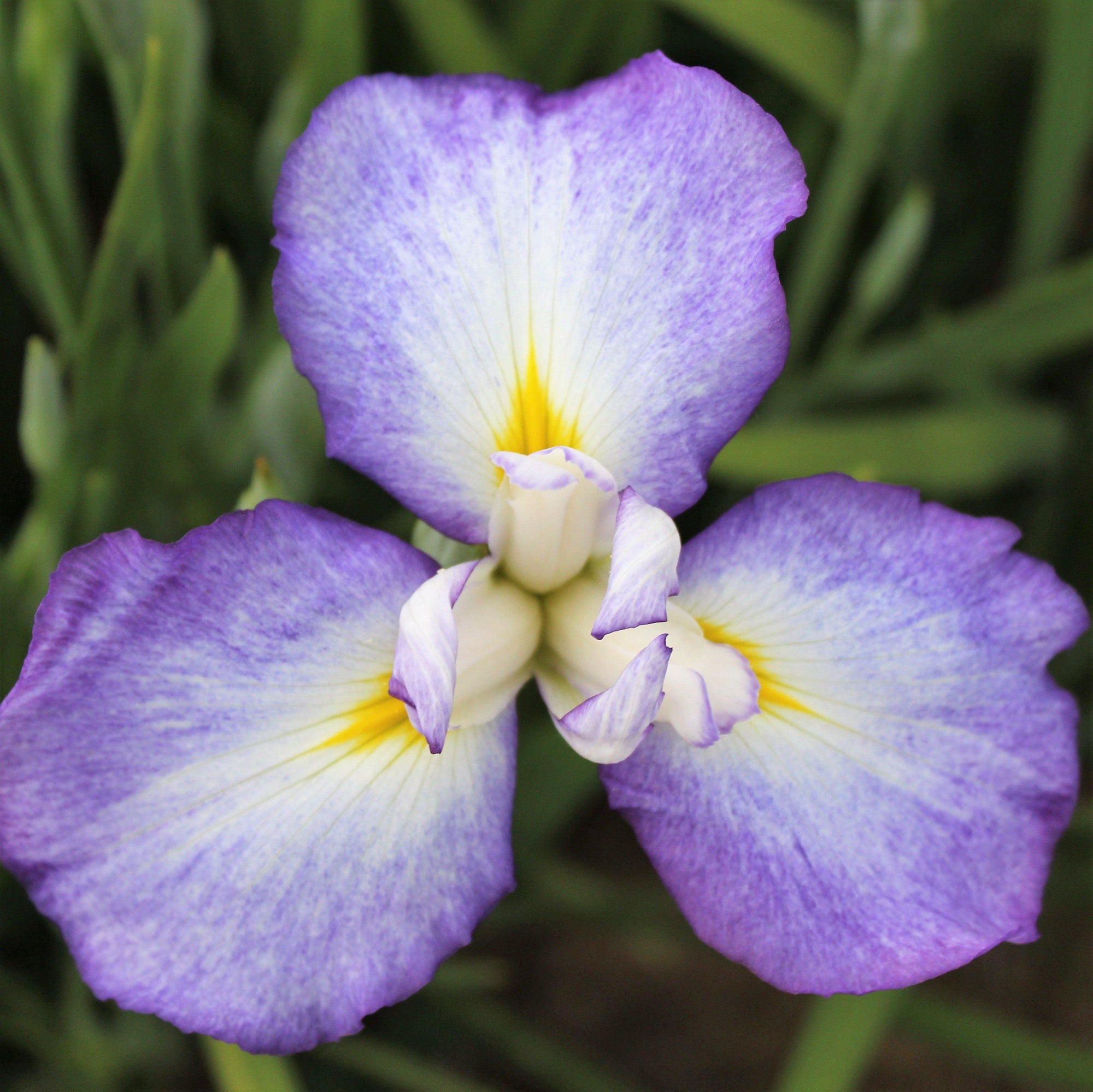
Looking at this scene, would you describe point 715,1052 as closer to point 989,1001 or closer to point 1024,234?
point 989,1001

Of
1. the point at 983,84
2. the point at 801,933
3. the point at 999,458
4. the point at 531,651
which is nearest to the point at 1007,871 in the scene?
the point at 801,933

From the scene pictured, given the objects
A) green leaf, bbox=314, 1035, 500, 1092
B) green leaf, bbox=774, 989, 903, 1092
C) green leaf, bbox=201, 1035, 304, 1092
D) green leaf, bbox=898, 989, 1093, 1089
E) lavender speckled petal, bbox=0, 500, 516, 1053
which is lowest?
green leaf, bbox=314, 1035, 500, 1092

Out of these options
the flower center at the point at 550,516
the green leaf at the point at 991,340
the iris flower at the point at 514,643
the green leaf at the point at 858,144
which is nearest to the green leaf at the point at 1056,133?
the green leaf at the point at 991,340

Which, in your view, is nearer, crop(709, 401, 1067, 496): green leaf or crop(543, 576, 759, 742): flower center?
crop(543, 576, 759, 742): flower center

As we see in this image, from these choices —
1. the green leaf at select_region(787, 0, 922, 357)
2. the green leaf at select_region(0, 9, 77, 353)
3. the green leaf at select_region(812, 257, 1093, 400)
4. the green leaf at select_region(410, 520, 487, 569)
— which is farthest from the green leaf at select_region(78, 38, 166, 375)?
the green leaf at select_region(812, 257, 1093, 400)

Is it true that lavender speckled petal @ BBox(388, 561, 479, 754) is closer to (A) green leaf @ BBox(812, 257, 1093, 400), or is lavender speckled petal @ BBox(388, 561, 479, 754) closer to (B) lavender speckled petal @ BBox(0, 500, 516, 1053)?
(B) lavender speckled petal @ BBox(0, 500, 516, 1053)

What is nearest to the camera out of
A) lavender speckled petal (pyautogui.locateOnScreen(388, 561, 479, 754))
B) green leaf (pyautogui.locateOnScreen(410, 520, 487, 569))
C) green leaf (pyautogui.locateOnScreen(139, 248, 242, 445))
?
lavender speckled petal (pyautogui.locateOnScreen(388, 561, 479, 754))

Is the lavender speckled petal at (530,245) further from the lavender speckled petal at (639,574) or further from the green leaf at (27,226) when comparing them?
the green leaf at (27,226)
